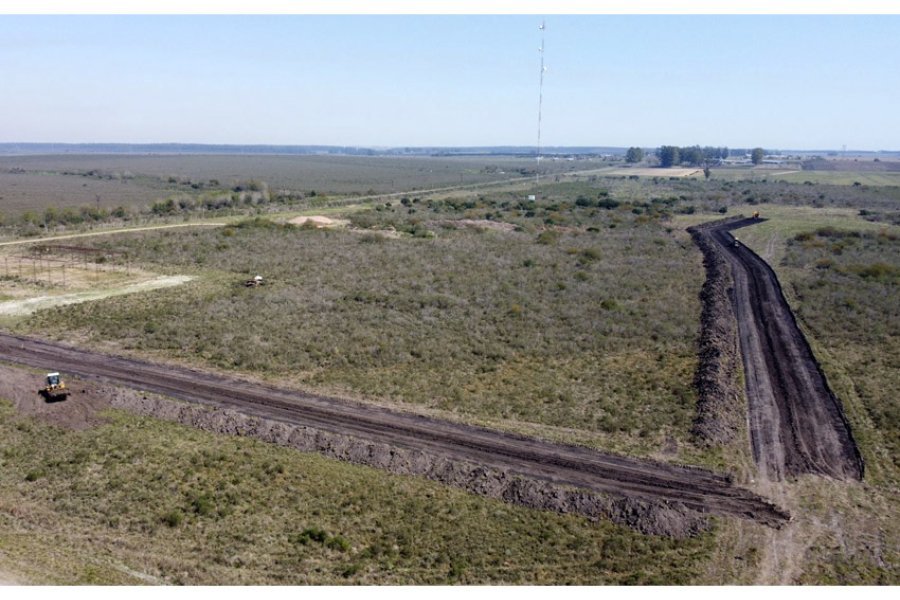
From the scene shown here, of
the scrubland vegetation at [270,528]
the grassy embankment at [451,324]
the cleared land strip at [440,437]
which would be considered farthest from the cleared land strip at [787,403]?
the scrubland vegetation at [270,528]

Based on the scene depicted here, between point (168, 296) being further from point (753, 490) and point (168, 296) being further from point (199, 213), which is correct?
point (199, 213)

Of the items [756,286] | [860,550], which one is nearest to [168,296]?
[860,550]

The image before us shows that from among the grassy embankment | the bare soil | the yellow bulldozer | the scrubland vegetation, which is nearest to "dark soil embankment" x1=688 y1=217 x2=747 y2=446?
the grassy embankment

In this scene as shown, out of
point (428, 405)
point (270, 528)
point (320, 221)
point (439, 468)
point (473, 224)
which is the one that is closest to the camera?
point (270, 528)

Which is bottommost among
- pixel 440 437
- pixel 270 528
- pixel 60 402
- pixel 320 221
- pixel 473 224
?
pixel 270 528

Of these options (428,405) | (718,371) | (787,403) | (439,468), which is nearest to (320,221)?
(428,405)

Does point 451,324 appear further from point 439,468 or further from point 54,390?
point 54,390
